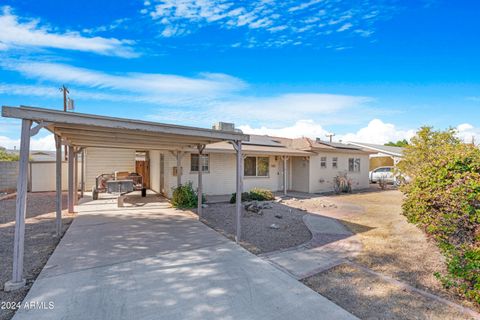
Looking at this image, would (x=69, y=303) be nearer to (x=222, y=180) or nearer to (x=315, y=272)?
(x=315, y=272)

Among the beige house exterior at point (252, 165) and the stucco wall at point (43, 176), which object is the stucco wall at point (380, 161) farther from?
the stucco wall at point (43, 176)

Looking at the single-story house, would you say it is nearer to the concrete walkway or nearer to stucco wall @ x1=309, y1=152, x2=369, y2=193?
stucco wall @ x1=309, y1=152, x2=369, y2=193

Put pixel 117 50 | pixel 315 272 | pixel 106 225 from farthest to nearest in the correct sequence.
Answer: pixel 117 50, pixel 106 225, pixel 315 272

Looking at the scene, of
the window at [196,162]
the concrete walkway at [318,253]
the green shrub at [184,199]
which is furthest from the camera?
the window at [196,162]

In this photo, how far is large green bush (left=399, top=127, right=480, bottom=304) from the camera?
139 inches

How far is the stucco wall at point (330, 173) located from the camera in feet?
52.0

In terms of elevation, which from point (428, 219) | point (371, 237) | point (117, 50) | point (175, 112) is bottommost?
point (371, 237)

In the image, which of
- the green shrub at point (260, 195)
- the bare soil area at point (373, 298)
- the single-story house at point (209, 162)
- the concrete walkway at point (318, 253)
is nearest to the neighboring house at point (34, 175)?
the single-story house at point (209, 162)

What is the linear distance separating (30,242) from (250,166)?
10440mm

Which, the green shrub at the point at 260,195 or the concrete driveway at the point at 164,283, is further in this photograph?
the green shrub at the point at 260,195

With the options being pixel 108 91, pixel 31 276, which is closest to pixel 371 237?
pixel 31 276

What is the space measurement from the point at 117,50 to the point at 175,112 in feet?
22.6

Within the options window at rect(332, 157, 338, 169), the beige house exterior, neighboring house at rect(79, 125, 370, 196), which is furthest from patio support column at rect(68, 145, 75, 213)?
window at rect(332, 157, 338, 169)

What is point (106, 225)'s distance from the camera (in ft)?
23.1
